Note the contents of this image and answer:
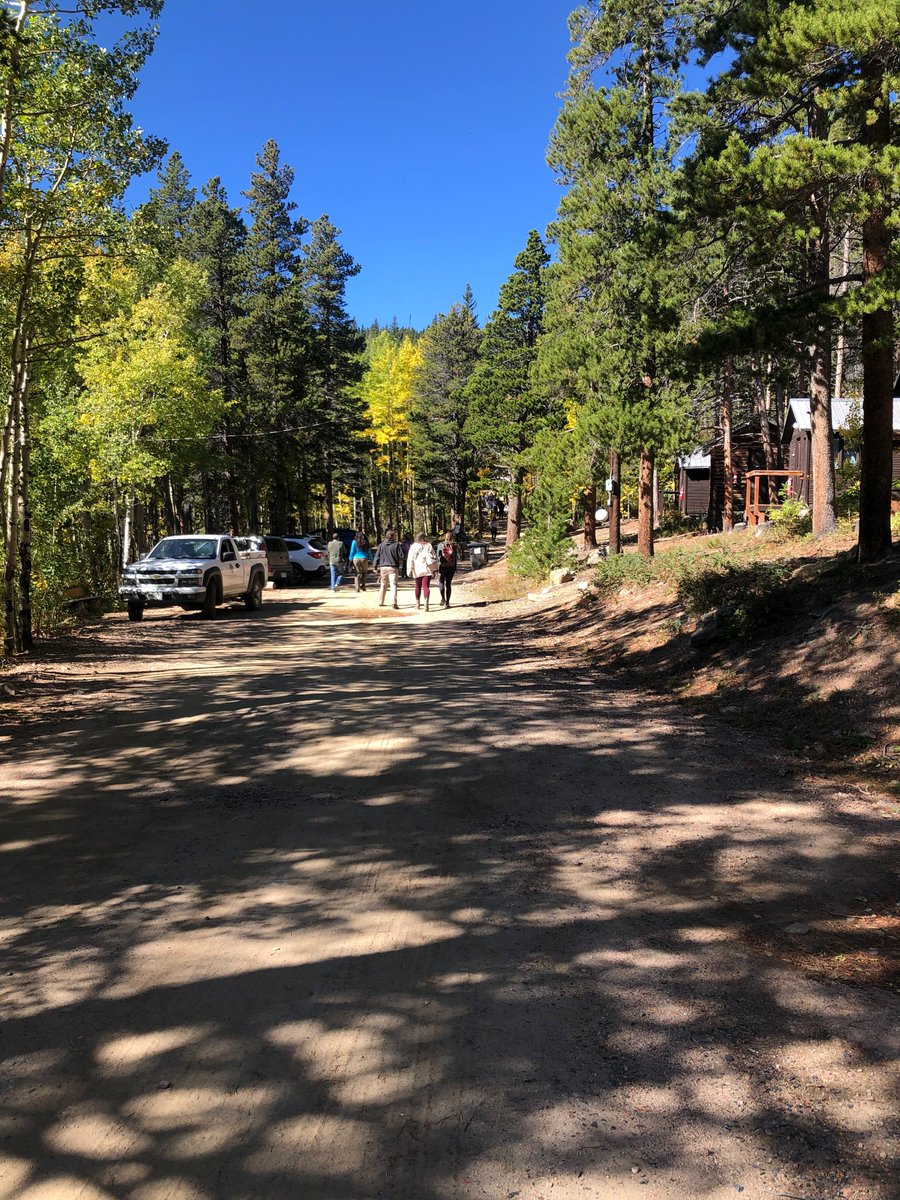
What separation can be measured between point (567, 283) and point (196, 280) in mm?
18280

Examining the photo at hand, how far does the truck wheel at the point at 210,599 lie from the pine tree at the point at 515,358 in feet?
70.9

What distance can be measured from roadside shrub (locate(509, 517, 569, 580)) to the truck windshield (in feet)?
34.0

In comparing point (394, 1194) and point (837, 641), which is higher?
point (837, 641)

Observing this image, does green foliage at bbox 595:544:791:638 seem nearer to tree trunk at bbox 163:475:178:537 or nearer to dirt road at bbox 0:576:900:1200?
dirt road at bbox 0:576:900:1200

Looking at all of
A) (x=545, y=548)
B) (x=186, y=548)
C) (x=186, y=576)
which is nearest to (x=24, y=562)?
(x=186, y=576)

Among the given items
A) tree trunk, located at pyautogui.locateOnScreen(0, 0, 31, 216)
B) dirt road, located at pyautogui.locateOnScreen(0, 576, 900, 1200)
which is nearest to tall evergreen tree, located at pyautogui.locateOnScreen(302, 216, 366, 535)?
tree trunk, located at pyautogui.locateOnScreen(0, 0, 31, 216)

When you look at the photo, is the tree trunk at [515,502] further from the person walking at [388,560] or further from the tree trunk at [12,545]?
the tree trunk at [12,545]

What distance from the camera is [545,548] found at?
26000 millimetres

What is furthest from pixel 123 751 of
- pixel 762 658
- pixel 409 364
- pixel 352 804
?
pixel 409 364

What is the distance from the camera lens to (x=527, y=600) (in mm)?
23297

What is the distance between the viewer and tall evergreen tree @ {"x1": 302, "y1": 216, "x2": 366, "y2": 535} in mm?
47031

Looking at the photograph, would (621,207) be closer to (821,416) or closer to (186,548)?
(821,416)

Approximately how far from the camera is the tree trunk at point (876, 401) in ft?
33.4

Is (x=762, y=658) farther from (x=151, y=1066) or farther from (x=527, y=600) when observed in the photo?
(x=527, y=600)
